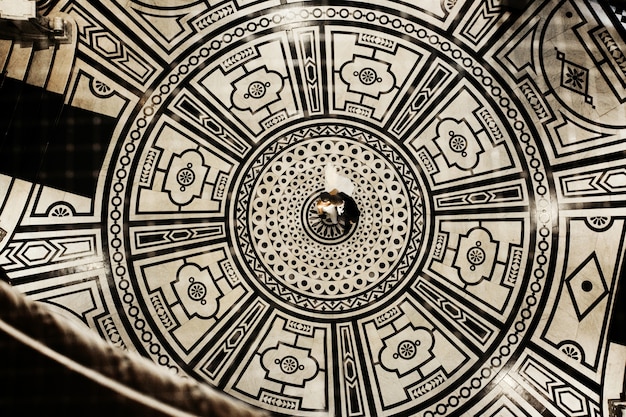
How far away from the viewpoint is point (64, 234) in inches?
244

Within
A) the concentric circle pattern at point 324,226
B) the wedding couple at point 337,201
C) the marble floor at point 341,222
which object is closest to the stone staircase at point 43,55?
the marble floor at point 341,222

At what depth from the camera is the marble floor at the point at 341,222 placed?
6.17 meters

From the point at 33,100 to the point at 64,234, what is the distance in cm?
141

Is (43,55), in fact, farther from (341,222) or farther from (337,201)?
(341,222)

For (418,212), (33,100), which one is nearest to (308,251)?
(418,212)

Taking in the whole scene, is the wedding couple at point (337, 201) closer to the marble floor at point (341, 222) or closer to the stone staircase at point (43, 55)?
the marble floor at point (341, 222)

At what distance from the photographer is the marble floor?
20.2 ft

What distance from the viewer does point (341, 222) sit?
252 inches

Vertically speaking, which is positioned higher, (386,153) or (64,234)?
(386,153)

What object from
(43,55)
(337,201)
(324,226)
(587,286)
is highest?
(43,55)

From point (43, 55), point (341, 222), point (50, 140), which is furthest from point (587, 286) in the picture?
point (43, 55)

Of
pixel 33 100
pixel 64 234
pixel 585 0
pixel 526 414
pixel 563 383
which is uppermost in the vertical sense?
pixel 585 0

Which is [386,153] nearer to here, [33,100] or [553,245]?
[553,245]

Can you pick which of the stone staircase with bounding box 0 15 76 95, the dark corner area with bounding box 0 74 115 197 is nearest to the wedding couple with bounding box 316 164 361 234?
the dark corner area with bounding box 0 74 115 197
